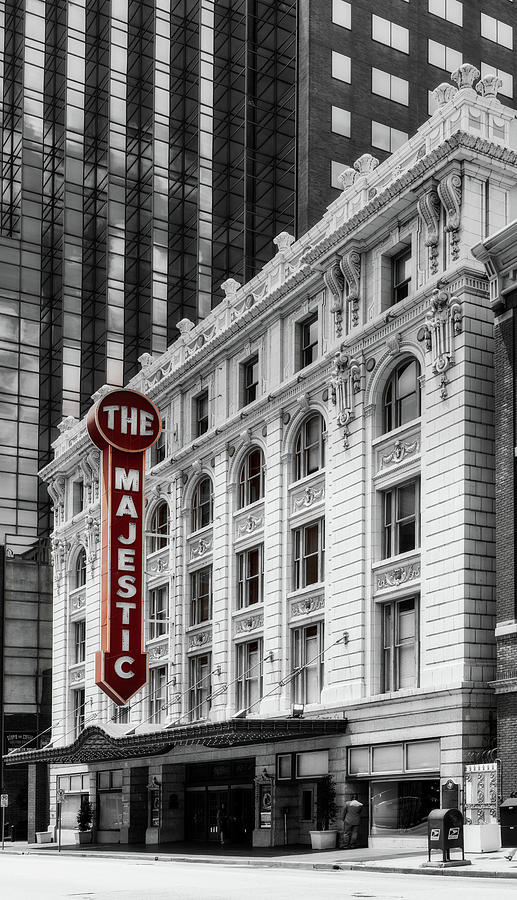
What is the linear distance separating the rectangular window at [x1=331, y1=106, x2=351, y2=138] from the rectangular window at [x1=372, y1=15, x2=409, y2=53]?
5.41 meters

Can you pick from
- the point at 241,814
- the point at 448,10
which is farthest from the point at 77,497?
the point at 448,10

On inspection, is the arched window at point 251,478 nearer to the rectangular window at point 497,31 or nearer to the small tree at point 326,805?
the small tree at point 326,805

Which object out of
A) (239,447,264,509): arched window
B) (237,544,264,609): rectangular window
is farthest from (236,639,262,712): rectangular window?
(239,447,264,509): arched window

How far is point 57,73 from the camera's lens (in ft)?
314

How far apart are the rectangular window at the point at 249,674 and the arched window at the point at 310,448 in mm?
6536

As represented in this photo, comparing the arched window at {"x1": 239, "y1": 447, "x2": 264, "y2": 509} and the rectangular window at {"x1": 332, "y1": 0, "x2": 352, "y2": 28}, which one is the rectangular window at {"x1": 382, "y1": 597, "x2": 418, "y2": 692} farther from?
the rectangular window at {"x1": 332, "y1": 0, "x2": 352, "y2": 28}

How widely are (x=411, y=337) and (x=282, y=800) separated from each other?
52.6 ft

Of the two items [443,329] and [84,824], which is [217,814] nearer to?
[84,824]

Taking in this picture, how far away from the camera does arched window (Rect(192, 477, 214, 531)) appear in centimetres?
5206

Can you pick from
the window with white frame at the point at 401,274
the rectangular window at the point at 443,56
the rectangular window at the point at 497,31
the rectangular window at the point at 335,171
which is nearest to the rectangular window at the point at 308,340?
the window with white frame at the point at 401,274

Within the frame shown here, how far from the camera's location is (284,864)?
3394cm

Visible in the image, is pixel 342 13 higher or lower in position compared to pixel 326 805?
higher

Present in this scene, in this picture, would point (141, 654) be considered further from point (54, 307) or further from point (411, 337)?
point (54, 307)

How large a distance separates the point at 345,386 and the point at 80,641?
1144 inches
